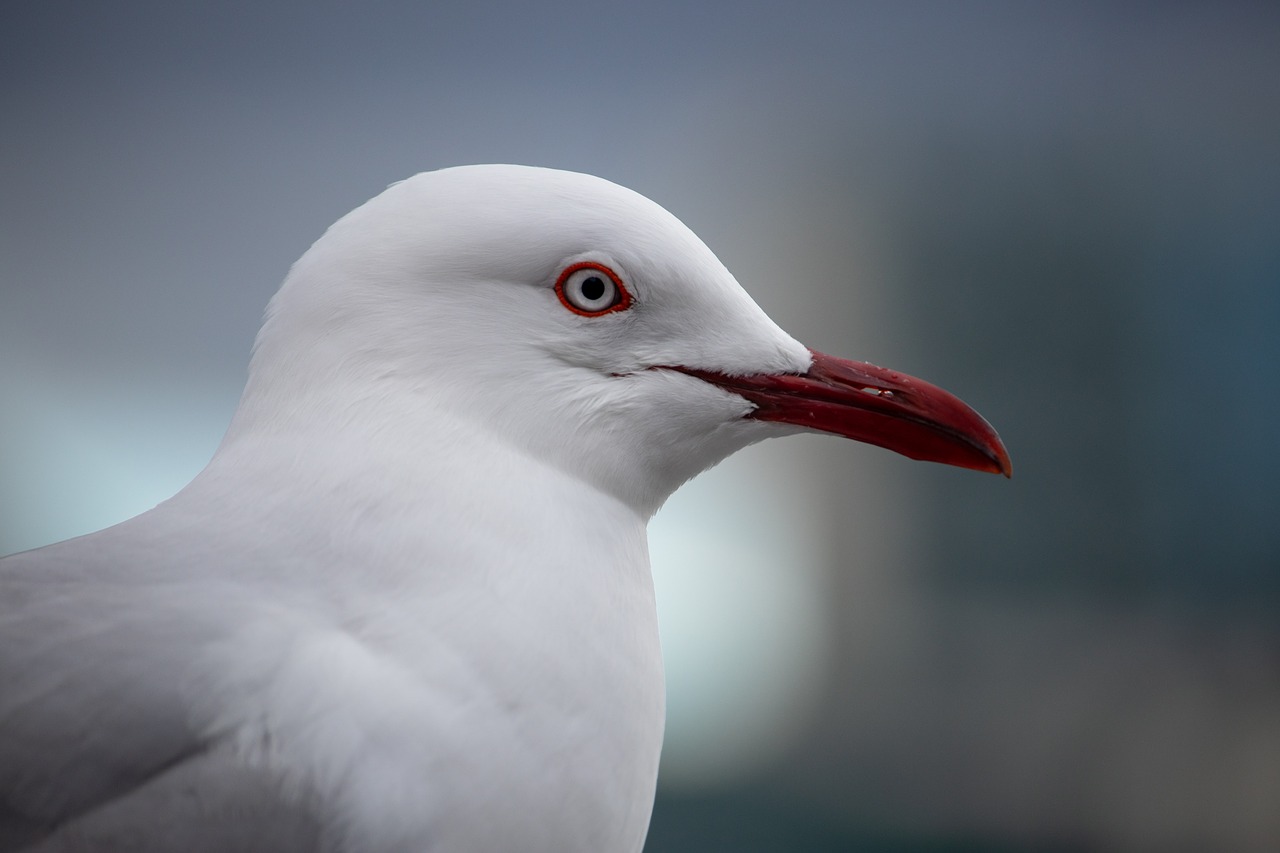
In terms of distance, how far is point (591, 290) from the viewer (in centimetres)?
56

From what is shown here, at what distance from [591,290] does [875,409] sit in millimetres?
180

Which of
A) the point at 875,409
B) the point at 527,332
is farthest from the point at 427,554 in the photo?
the point at 875,409

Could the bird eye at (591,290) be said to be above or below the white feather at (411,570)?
above

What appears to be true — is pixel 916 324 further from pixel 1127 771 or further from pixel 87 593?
pixel 87 593

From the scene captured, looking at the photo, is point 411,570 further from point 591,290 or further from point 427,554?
point 591,290

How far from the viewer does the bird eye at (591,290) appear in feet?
1.82

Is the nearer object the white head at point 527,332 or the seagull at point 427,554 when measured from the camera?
the seagull at point 427,554

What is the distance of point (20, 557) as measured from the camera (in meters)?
0.51

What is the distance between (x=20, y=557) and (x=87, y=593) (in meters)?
0.08

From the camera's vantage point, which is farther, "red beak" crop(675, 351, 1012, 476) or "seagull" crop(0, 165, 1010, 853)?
"red beak" crop(675, 351, 1012, 476)

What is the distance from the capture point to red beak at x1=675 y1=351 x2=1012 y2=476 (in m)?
0.58

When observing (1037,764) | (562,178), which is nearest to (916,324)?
(1037,764)

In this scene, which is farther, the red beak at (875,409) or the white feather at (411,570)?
the red beak at (875,409)

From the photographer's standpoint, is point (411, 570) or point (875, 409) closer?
point (411, 570)
